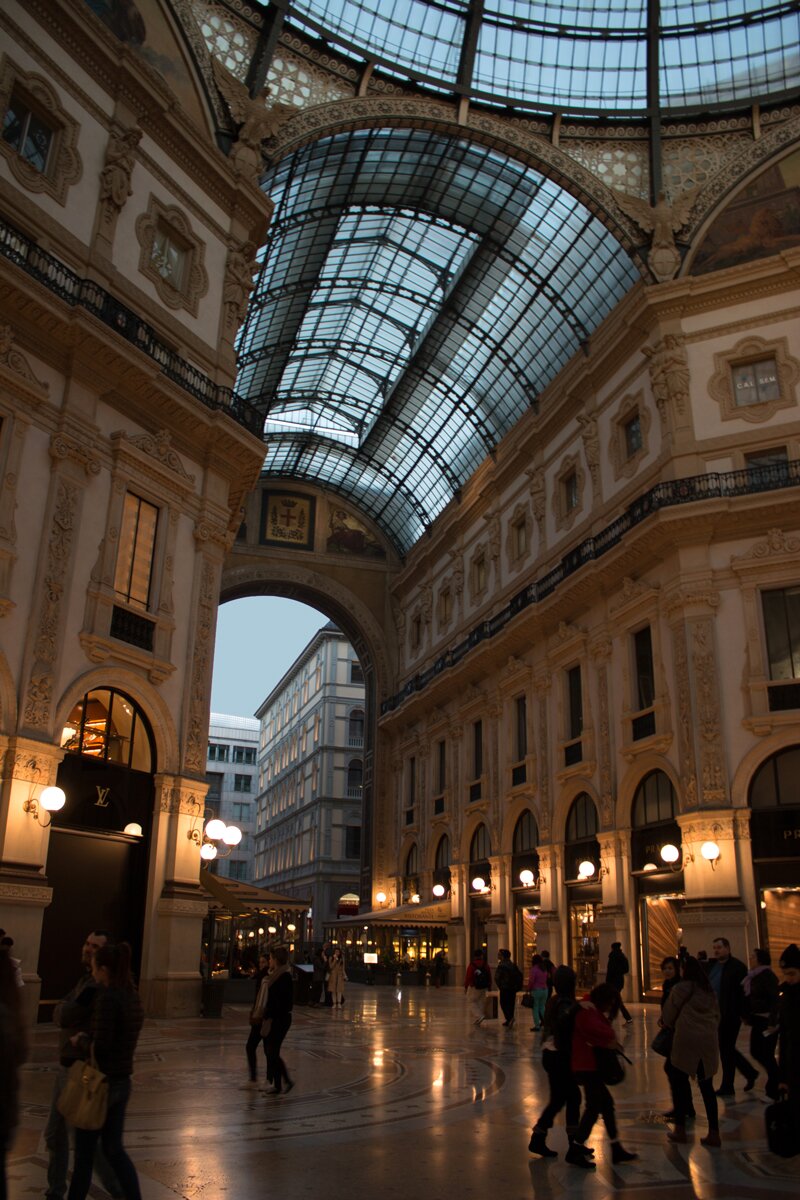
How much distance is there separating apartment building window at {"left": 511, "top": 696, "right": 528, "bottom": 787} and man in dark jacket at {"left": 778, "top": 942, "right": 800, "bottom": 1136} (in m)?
24.2

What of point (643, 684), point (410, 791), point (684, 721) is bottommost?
point (684, 721)

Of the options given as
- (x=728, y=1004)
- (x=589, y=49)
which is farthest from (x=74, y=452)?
(x=589, y=49)

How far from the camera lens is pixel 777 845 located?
20953mm

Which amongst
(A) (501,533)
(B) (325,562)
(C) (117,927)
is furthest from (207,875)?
(B) (325,562)

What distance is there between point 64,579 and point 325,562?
30099 millimetres

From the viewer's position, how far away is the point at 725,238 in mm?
26438

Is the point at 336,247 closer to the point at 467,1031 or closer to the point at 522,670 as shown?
the point at 522,670

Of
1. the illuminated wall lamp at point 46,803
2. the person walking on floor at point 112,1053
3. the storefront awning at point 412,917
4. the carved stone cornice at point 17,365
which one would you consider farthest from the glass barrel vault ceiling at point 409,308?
the person walking on floor at point 112,1053

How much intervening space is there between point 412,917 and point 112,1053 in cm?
3065

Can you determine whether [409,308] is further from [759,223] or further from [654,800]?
[654,800]

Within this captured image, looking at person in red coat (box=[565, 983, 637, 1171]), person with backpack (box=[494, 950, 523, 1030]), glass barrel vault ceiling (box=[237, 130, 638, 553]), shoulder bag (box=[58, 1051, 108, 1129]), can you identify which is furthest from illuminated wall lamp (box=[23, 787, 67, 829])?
glass barrel vault ceiling (box=[237, 130, 638, 553])

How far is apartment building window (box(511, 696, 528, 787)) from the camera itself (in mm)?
31453

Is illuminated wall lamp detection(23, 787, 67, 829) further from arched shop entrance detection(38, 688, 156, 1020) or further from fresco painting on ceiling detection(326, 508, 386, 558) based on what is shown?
fresco painting on ceiling detection(326, 508, 386, 558)

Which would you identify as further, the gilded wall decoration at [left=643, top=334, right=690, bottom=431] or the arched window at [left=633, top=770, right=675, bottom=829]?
the gilded wall decoration at [left=643, top=334, right=690, bottom=431]
